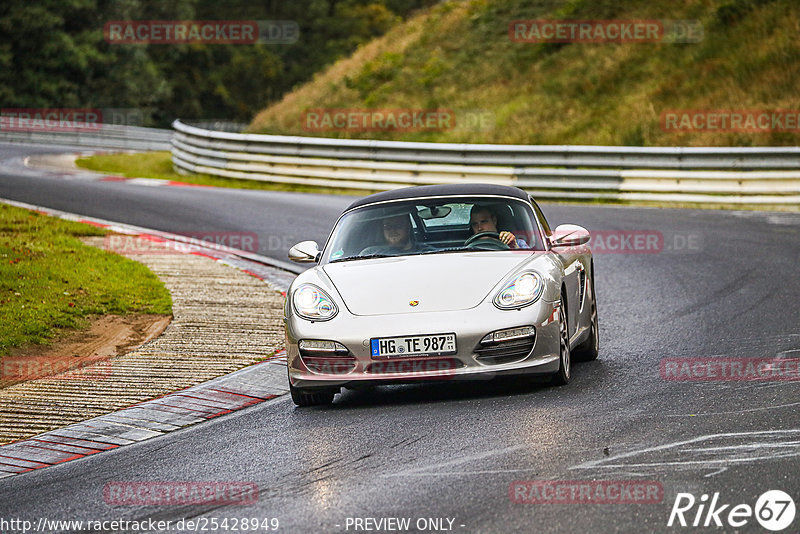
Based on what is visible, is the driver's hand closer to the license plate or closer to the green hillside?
the license plate

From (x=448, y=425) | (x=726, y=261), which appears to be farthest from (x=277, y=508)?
(x=726, y=261)

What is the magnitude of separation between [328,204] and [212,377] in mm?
11839

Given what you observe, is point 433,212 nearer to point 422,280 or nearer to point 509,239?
point 509,239

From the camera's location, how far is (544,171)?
2158 cm

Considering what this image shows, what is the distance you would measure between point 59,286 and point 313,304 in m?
4.90

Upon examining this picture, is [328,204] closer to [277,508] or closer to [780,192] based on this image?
[780,192]

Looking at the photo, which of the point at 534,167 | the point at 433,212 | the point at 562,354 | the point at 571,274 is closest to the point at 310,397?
the point at 562,354

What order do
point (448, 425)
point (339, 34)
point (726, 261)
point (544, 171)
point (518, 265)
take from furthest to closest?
point (339, 34)
point (544, 171)
point (726, 261)
point (518, 265)
point (448, 425)

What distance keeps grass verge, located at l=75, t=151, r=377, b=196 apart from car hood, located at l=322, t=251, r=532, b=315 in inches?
599

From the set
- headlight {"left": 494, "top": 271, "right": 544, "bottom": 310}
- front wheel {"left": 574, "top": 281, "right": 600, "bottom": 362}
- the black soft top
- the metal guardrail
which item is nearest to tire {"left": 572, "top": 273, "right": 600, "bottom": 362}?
front wheel {"left": 574, "top": 281, "right": 600, "bottom": 362}

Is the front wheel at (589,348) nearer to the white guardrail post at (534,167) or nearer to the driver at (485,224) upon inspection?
the driver at (485,224)

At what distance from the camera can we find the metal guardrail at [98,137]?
39.6m

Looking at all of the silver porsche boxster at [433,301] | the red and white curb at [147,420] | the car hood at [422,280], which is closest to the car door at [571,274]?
the silver porsche boxster at [433,301]

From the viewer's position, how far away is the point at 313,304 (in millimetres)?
7707
